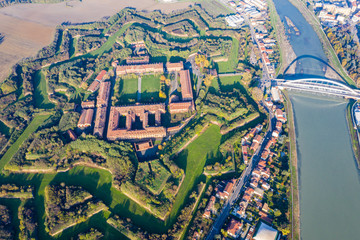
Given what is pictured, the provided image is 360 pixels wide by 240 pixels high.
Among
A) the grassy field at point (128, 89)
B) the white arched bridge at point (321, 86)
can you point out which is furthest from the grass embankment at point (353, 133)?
the grassy field at point (128, 89)

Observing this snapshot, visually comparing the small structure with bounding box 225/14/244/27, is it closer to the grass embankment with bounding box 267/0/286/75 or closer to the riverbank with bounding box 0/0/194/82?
the grass embankment with bounding box 267/0/286/75

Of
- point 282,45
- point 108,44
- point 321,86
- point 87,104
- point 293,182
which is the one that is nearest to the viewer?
point 293,182

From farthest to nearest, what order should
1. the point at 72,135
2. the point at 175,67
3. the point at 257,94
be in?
1. the point at 175,67
2. the point at 257,94
3. the point at 72,135

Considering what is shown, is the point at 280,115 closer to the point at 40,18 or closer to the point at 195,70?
the point at 195,70

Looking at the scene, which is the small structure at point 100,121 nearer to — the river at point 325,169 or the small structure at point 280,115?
the small structure at point 280,115

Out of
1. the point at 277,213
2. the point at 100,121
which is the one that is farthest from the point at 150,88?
the point at 277,213

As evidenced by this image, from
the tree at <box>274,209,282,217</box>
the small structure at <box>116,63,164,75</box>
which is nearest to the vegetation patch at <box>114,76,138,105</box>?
the small structure at <box>116,63,164,75</box>
